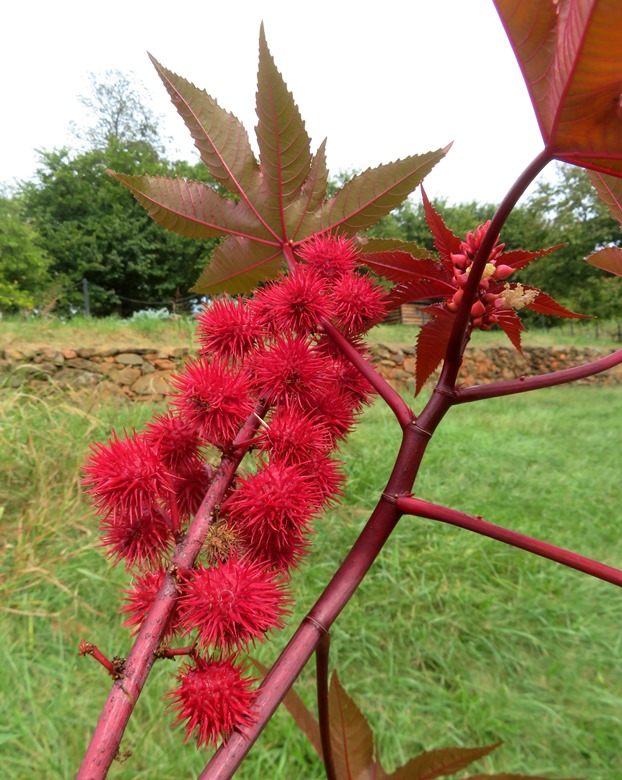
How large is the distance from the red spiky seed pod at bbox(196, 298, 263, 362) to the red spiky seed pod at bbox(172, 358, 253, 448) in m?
0.04

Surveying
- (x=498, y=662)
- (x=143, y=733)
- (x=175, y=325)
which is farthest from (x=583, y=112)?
(x=175, y=325)

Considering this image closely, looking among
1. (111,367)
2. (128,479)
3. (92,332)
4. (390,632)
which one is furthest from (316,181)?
(92,332)

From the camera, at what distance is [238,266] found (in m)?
0.43

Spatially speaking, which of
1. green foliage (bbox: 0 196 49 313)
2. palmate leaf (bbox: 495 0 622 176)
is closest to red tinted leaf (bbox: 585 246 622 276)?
palmate leaf (bbox: 495 0 622 176)

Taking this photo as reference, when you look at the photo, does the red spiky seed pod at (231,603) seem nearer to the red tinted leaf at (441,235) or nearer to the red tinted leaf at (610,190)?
the red tinted leaf at (441,235)

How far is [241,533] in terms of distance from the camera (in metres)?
0.31

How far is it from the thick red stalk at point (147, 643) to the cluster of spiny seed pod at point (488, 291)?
14 centimetres

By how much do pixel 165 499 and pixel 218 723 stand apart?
12cm

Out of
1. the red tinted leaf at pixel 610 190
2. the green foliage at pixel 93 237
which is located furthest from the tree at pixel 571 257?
the red tinted leaf at pixel 610 190

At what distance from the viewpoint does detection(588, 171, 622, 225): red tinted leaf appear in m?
0.36

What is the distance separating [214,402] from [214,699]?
0.16 meters

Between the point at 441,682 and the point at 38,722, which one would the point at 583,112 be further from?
the point at 441,682

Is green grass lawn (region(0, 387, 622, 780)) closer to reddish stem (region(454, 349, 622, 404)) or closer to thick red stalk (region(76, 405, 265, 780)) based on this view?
thick red stalk (region(76, 405, 265, 780))

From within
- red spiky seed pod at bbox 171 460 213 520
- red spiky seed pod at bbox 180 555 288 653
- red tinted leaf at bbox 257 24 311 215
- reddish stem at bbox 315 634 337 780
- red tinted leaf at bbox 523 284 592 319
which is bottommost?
reddish stem at bbox 315 634 337 780
